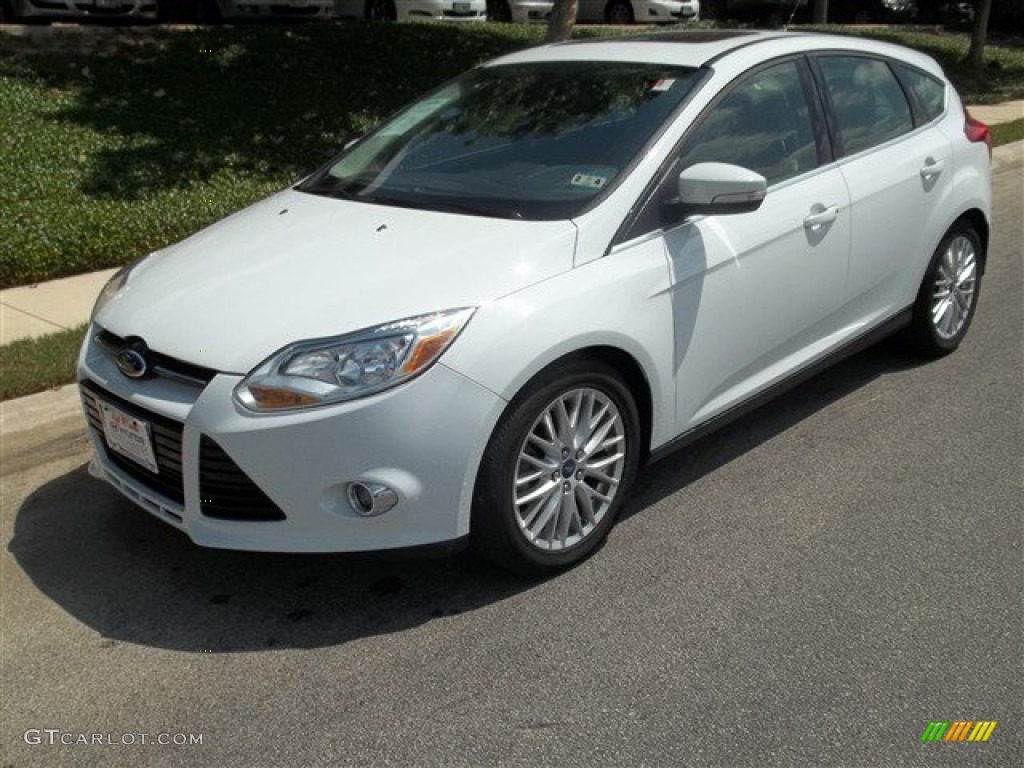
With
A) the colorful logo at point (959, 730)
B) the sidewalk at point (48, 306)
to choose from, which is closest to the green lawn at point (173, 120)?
the sidewalk at point (48, 306)

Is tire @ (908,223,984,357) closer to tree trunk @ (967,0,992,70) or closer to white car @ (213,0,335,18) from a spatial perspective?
white car @ (213,0,335,18)

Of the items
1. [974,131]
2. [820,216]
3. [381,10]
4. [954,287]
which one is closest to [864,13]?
[381,10]

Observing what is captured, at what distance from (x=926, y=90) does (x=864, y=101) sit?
689 millimetres

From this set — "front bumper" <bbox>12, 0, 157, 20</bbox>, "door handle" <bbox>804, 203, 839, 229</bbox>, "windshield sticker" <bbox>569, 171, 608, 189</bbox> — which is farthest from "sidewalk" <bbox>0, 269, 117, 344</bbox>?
"front bumper" <bbox>12, 0, 157, 20</bbox>

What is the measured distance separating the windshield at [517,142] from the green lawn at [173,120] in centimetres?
337

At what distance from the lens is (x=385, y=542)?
337cm

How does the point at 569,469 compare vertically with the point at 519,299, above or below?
below

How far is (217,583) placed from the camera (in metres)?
3.79

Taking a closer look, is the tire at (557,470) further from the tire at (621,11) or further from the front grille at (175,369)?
the tire at (621,11)

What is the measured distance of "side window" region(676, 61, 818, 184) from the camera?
418cm

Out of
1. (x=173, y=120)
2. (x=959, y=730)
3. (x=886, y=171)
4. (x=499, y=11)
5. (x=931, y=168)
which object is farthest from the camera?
(x=499, y=11)

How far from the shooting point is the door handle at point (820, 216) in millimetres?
4445

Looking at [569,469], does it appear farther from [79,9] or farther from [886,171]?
[79,9]

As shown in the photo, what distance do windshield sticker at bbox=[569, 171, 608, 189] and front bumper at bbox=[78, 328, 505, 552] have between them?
3.21 feet
